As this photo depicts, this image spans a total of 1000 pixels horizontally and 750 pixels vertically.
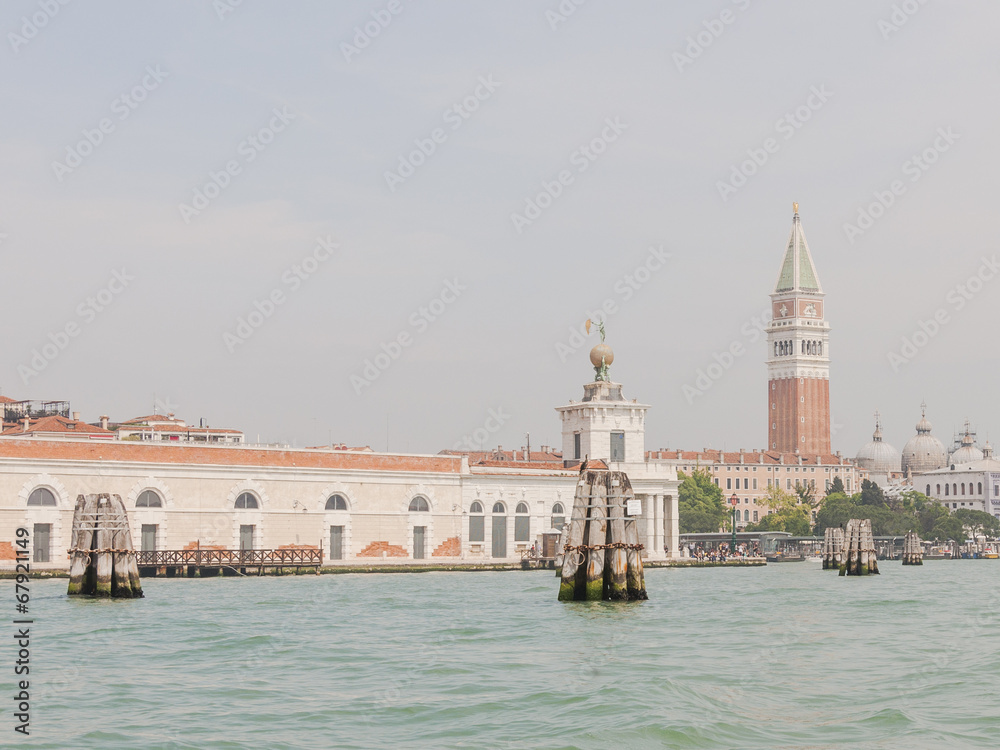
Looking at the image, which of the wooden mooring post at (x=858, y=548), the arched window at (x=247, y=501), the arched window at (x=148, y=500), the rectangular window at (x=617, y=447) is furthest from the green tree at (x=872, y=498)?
the arched window at (x=148, y=500)

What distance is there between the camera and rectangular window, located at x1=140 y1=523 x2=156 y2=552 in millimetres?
51062

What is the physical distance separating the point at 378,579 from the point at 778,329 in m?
99.4

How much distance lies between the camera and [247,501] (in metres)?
54.0

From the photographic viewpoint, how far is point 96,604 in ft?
105

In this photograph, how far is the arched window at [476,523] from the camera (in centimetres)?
6109

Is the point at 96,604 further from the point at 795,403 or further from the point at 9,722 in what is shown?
the point at 795,403

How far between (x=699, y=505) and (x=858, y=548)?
51096 mm

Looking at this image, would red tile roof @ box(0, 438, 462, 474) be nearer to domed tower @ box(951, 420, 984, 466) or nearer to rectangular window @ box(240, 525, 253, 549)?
rectangular window @ box(240, 525, 253, 549)

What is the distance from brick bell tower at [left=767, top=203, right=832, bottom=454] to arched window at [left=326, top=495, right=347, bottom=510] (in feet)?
301

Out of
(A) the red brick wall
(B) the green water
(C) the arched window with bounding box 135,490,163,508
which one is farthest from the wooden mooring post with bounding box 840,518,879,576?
(A) the red brick wall

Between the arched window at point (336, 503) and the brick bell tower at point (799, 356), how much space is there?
9167 cm

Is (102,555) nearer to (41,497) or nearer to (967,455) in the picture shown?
(41,497)

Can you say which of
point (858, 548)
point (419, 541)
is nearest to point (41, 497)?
point (419, 541)

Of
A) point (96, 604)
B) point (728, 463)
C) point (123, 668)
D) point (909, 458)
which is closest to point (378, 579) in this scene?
point (96, 604)
